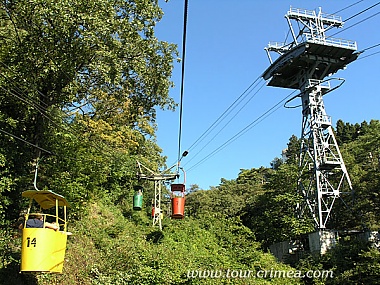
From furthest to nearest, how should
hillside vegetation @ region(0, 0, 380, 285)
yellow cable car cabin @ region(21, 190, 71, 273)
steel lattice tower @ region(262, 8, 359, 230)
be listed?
steel lattice tower @ region(262, 8, 359, 230)
hillside vegetation @ region(0, 0, 380, 285)
yellow cable car cabin @ region(21, 190, 71, 273)

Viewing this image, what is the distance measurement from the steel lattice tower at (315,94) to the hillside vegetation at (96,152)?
2.19 metres

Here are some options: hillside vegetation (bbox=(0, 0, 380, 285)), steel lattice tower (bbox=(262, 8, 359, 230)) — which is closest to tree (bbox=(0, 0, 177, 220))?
hillside vegetation (bbox=(0, 0, 380, 285))

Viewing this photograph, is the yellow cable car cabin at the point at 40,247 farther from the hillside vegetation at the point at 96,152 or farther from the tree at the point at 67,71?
the tree at the point at 67,71

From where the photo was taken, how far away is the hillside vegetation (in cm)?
1075

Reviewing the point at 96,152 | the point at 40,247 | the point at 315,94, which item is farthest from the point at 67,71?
the point at 315,94

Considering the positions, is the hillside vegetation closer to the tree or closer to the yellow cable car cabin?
the tree

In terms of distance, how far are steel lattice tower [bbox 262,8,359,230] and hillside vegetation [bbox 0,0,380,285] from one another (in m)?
2.19

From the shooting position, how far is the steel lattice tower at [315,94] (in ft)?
68.3

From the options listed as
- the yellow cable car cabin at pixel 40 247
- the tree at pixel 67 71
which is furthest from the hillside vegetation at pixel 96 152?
the yellow cable car cabin at pixel 40 247

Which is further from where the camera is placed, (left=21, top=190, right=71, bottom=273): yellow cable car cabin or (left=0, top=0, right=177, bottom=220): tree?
(left=0, top=0, right=177, bottom=220): tree

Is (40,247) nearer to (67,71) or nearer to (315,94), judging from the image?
(67,71)

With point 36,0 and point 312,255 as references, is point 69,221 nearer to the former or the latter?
point 36,0

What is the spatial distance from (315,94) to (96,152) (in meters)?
14.2

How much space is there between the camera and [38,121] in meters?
12.7
